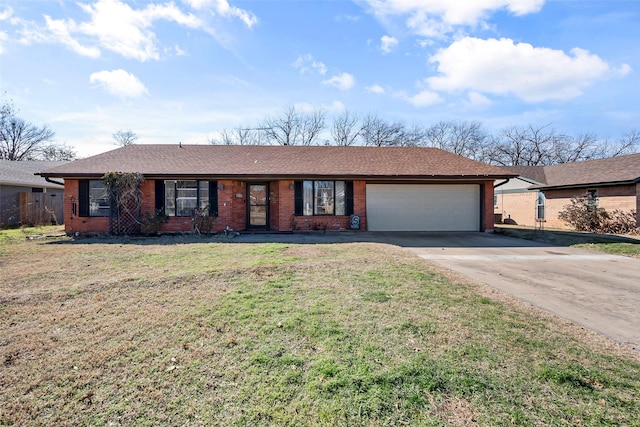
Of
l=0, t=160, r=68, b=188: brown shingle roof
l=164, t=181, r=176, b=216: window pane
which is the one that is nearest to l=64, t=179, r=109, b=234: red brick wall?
l=164, t=181, r=176, b=216: window pane

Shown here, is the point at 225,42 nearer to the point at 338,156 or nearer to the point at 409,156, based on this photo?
the point at 338,156

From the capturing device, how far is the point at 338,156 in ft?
50.4

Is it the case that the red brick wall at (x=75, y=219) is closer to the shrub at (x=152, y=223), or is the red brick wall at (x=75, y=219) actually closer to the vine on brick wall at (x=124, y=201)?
the vine on brick wall at (x=124, y=201)

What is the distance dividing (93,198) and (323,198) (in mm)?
8975

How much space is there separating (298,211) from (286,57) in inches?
278

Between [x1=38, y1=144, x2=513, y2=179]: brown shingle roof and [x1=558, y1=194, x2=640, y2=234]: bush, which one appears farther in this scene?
[x1=558, y1=194, x2=640, y2=234]: bush

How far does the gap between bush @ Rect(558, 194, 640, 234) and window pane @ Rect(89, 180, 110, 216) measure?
69.1ft

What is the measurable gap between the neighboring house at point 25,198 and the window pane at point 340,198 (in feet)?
49.8

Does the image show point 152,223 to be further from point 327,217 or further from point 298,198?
point 327,217

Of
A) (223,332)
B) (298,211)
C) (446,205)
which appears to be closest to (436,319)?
(223,332)

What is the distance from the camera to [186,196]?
12828mm

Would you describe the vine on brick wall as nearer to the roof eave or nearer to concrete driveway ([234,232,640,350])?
concrete driveway ([234,232,640,350])

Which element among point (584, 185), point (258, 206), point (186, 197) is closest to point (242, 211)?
point (258, 206)

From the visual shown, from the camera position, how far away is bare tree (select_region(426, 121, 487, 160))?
3888 centimetres
